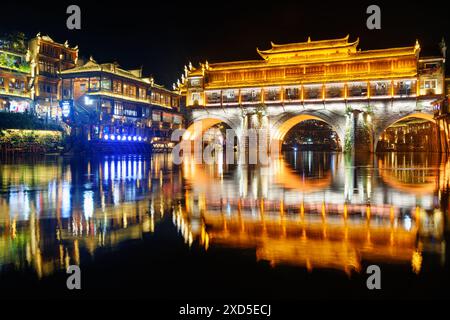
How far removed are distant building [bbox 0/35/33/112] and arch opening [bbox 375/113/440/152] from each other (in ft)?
148

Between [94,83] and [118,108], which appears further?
[118,108]

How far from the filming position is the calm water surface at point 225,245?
4922 millimetres

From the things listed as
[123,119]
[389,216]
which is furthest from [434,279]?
A: [123,119]

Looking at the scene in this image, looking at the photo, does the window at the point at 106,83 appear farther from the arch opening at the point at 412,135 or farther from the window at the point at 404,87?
the window at the point at 404,87

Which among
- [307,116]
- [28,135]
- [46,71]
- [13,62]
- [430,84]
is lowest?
[28,135]

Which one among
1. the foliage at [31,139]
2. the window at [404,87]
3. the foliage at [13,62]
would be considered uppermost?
the foliage at [13,62]

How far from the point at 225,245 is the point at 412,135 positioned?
2917 inches

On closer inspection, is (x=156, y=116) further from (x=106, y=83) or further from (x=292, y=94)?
(x=292, y=94)

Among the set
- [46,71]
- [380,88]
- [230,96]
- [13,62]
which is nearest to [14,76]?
[13,62]

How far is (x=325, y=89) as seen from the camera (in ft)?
170

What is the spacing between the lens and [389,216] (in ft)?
30.1

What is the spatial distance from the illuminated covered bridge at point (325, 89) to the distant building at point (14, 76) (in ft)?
69.4

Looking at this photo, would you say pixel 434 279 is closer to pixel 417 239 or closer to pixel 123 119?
pixel 417 239

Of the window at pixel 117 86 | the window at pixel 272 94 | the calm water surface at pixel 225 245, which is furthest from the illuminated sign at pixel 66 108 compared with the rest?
the calm water surface at pixel 225 245
